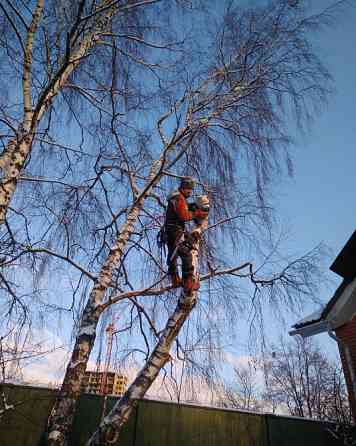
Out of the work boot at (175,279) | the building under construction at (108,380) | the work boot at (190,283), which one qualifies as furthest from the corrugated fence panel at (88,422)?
the work boot at (190,283)

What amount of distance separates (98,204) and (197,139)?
1.63 meters

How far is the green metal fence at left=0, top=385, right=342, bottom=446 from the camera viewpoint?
472 cm

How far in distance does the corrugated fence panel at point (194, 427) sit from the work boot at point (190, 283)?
384cm

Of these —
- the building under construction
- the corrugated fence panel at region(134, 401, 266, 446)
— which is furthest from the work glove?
the corrugated fence panel at region(134, 401, 266, 446)

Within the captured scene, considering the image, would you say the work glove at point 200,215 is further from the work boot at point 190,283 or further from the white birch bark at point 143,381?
the work boot at point 190,283

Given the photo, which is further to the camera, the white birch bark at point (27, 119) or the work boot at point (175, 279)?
the white birch bark at point (27, 119)

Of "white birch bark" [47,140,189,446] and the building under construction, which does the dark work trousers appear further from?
the building under construction

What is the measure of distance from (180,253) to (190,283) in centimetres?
36

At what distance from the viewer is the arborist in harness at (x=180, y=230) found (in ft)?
9.93

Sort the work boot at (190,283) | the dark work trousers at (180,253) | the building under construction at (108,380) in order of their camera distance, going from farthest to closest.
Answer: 1. the building under construction at (108,380)
2. the dark work trousers at (180,253)
3. the work boot at (190,283)

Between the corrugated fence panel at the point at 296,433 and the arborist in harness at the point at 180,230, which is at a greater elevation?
the arborist in harness at the point at 180,230

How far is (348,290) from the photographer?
26.3ft

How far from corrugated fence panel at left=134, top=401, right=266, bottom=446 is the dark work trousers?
352 centimetres

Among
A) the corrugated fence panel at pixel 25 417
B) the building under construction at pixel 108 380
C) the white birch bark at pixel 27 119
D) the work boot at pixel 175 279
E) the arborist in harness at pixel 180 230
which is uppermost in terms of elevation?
the white birch bark at pixel 27 119
